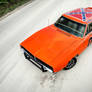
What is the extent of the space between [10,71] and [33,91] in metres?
1.35

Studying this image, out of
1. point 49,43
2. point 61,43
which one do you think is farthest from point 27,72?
point 61,43

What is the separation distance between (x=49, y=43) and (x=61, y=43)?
0.46 metres

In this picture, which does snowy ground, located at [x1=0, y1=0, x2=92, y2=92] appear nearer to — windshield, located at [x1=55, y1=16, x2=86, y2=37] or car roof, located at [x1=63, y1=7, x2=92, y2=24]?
windshield, located at [x1=55, y1=16, x2=86, y2=37]

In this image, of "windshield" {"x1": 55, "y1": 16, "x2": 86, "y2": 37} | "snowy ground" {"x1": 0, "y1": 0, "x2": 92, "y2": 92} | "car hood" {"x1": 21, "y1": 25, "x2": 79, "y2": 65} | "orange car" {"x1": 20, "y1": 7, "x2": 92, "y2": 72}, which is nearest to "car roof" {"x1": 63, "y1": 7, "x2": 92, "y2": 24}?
"orange car" {"x1": 20, "y1": 7, "x2": 92, "y2": 72}

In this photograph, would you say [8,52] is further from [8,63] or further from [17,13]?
[17,13]

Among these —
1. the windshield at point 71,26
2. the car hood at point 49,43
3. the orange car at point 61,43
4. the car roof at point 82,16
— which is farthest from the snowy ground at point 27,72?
the car roof at point 82,16

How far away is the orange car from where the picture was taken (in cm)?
387

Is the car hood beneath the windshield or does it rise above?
beneath

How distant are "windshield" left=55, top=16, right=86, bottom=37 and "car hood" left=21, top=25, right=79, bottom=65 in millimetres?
191

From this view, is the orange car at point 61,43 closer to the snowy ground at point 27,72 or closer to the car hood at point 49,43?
the car hood at point 49,43

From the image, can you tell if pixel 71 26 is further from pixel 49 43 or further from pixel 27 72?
pixel 27 72

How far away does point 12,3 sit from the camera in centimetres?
998

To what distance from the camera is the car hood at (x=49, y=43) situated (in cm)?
397

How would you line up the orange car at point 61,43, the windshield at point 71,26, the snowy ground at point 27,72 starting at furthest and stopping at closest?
the windshield at point 71,26
the snowy ground at point 27,72
the orange car at point 61,43
